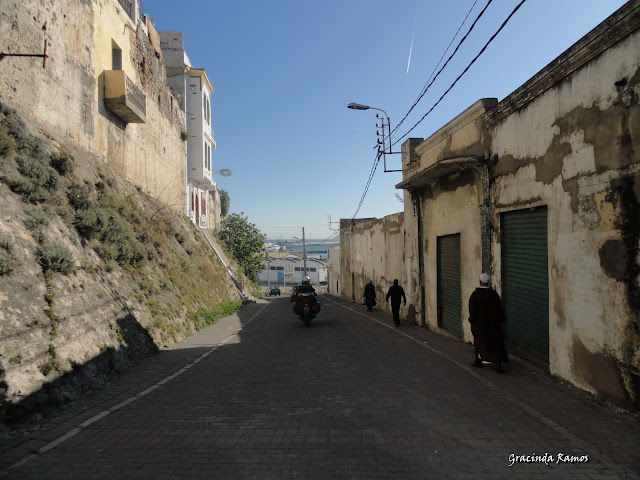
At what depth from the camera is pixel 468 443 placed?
4.57 m

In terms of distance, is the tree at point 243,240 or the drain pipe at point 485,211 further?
the tree at point 243,240

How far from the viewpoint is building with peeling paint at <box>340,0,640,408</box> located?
5523 millimetres

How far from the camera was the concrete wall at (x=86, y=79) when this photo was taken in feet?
→ 36.6

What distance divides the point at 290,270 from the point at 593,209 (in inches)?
3756

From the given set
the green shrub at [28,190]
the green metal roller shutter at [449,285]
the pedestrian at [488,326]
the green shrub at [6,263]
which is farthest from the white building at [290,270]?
the green shrub at [6,263]

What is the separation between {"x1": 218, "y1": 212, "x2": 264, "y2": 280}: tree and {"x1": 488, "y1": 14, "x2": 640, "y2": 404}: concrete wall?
35.6 metres

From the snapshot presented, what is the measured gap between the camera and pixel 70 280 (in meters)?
8.45

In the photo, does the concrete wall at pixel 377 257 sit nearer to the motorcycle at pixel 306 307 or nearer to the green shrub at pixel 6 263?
the motorcycle at pixel 306 307

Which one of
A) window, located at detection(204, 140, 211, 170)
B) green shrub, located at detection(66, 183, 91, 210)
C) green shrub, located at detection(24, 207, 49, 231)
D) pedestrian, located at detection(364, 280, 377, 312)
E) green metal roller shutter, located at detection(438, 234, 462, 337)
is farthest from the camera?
window, located at detection(204, 140, 211, 170)

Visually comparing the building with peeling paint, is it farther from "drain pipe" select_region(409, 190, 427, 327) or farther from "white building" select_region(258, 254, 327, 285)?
"white building" select_region(258, 254, 327, 285)

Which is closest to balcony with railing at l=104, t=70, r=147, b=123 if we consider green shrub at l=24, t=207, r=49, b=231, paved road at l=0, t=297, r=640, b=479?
green shrub at l=24, t=207, r=49, b=231

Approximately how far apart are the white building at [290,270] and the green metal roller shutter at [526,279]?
294 feet

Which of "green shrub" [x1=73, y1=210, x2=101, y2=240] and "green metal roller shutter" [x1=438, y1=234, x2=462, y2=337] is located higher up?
"green shrub" [x1=73, y1=210, x2=101, y2=240]

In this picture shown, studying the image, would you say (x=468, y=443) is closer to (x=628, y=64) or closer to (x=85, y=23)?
(x=628, y=64)
